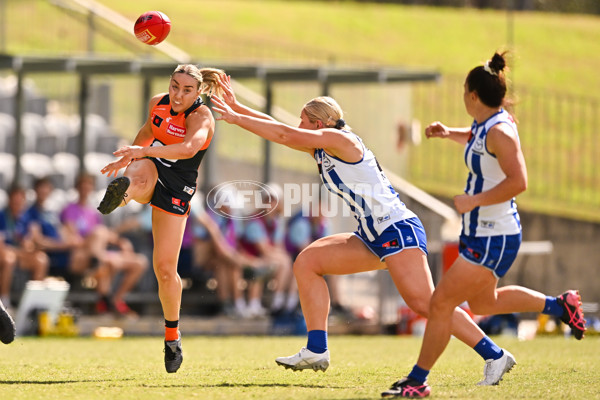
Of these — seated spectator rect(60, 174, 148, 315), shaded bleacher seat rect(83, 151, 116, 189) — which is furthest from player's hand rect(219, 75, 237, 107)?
shaded bleacher seat rect(83, 151, 116, 189)

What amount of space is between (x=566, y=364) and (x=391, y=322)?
A: 19.9ft

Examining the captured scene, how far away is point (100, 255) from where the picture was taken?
13.4 meters

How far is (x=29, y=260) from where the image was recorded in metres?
13.1

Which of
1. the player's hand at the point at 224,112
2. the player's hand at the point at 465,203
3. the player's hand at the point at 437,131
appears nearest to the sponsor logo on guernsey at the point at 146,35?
the player's hand at the point at 224,112

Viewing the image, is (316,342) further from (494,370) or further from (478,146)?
(478,146)

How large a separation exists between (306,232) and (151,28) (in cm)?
650

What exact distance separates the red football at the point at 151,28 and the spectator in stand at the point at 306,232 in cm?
631

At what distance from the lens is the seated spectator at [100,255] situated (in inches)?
527

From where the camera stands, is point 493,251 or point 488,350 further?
point 488,350

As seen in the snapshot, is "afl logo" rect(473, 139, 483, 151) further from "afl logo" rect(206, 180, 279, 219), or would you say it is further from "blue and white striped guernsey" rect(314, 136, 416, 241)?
"afl logo" rect(206, 180, 279, 219)

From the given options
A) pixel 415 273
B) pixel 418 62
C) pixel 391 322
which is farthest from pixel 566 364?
pixel 418 62

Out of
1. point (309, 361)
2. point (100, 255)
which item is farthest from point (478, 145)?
point (100, 255)

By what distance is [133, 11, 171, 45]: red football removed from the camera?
8.20m

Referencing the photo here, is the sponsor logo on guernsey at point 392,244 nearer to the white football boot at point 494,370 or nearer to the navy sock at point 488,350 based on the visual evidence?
the navy sock at point 488,350
